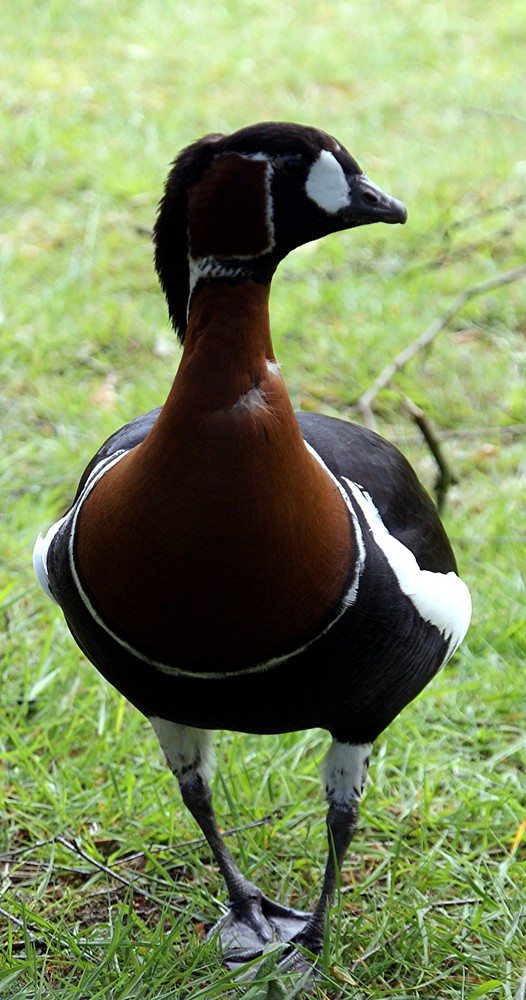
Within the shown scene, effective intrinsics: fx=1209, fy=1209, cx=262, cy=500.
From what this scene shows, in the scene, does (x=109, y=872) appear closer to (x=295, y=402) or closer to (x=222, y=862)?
(x=222, y=862)

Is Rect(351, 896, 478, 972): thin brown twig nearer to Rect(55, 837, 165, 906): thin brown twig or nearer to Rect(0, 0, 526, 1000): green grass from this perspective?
Rect(0, 0, 526, 1000): green grass

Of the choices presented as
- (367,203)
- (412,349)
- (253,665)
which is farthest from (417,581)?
(412,349)

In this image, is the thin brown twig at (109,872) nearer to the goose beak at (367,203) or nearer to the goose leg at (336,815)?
the goose leg at (336,815)

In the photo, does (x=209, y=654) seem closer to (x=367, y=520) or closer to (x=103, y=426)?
(x=367, y=520)

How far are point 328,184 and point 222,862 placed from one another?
1.42 meters

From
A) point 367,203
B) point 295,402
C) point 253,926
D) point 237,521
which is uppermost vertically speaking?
point 367,203

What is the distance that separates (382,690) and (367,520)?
1.02ft

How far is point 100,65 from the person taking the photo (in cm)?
680

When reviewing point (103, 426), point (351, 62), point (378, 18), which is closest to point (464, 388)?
point (103, 426)

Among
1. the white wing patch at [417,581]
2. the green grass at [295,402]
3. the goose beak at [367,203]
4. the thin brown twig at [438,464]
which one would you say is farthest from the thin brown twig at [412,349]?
the goose beak at [367,203]

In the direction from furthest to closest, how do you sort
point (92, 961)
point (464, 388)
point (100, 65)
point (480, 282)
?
point (100, 65), point (480, 282), point (464, 388), point (92, 961)

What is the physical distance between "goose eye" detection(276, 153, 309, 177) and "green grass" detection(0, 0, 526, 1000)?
56.4 inches

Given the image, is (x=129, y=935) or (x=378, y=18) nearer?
(x=129, y=935)

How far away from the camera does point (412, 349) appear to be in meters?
4.20
